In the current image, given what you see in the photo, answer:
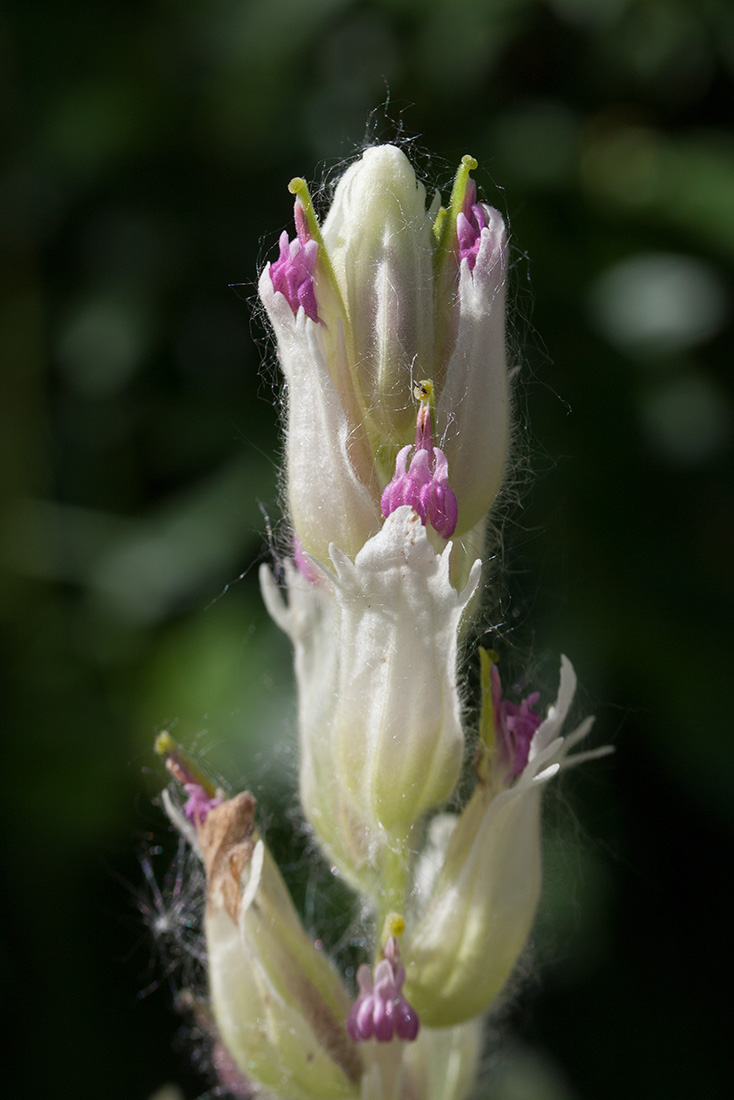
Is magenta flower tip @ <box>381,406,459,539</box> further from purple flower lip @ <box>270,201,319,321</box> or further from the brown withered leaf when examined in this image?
the brown withered leaf

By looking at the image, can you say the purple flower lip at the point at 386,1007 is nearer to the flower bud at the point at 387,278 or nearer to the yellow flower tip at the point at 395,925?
the yellow flower tip at the point at 395,925

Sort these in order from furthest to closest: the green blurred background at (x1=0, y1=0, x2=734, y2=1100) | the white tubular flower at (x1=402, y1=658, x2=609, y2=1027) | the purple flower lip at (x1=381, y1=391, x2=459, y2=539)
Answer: the green blurred background at (x1=0, y1=0, x2=734, y2=1100), the white tubular flower at (x1=402, y1=658, x2=609, y2=1027), the purple flower lip at (x1=381, y1=391, x2=459, y2=539)

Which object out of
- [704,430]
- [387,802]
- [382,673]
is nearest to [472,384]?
[382,673]

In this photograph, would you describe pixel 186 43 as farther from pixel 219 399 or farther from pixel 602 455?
pixel 602 455

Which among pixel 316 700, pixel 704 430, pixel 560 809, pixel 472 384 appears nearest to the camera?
pixel 472 384

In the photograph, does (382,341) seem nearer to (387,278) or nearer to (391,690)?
(387,278)

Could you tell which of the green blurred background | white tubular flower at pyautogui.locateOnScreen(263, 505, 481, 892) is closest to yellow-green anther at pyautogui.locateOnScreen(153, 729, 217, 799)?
white tubular flower at pyautogui.locateOnScreen(263, 505, 481, 892)

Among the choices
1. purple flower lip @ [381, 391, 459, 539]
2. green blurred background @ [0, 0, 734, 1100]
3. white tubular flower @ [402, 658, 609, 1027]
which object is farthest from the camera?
green blurred background @ [0, 0, 734, 1100]
